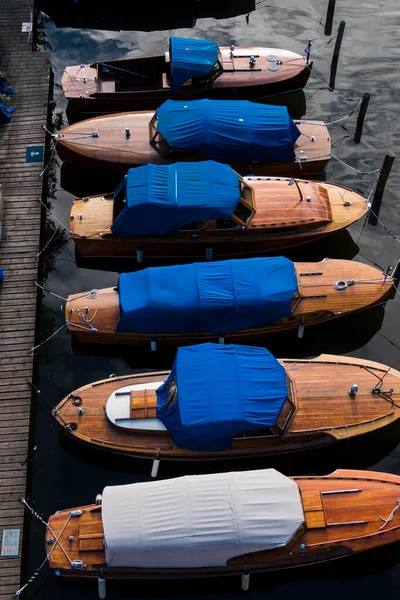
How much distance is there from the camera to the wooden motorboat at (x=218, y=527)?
547 inches

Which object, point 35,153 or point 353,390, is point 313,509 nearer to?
point 353,390

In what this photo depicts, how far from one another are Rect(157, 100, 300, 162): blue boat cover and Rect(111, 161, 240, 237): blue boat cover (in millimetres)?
1635

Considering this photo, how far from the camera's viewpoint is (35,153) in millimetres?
23953

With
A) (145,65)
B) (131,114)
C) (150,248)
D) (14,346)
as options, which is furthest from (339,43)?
(14,346)

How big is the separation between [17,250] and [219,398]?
1001 cm

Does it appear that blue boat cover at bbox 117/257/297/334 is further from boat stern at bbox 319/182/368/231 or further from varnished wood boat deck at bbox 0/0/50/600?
boat stern at bbox 319/182/368/231

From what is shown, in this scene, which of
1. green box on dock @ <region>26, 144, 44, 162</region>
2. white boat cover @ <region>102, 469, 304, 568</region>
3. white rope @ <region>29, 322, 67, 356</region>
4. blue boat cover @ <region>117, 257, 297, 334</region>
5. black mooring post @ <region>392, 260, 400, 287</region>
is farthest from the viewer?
green box on dock @ <region>26, 144, 44, 162</region>

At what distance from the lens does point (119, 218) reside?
19.9 meters

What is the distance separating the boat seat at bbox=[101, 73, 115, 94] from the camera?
25.0m

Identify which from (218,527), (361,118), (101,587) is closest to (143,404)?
(218,527)

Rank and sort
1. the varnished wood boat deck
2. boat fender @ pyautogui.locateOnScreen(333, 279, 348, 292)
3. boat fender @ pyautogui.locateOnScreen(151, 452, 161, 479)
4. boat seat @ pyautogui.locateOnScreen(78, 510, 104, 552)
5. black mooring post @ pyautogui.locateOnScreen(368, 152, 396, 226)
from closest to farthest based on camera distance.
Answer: boat seat @ pyautogui.locateOnScreen(78, 510, 104, 552) → boat fender @ pyautogui.locateOnScreen(151, 452, 161, 479) → the varnished wood boat deck → boat fender @ pyautogui.locateOnScreen(333, 279, 348, 292) → black mooring post @ pyautogui.locateOnScreen(368, 152, 396, 226)

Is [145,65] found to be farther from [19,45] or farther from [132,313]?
[132,313]

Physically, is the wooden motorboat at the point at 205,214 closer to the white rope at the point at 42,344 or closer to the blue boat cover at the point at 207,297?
the blue boat cover at the point at 207,297

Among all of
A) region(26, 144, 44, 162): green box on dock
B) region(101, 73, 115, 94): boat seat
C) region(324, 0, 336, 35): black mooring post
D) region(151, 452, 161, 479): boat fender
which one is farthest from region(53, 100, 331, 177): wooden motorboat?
region(151, 452, 161, 479): boat fender
